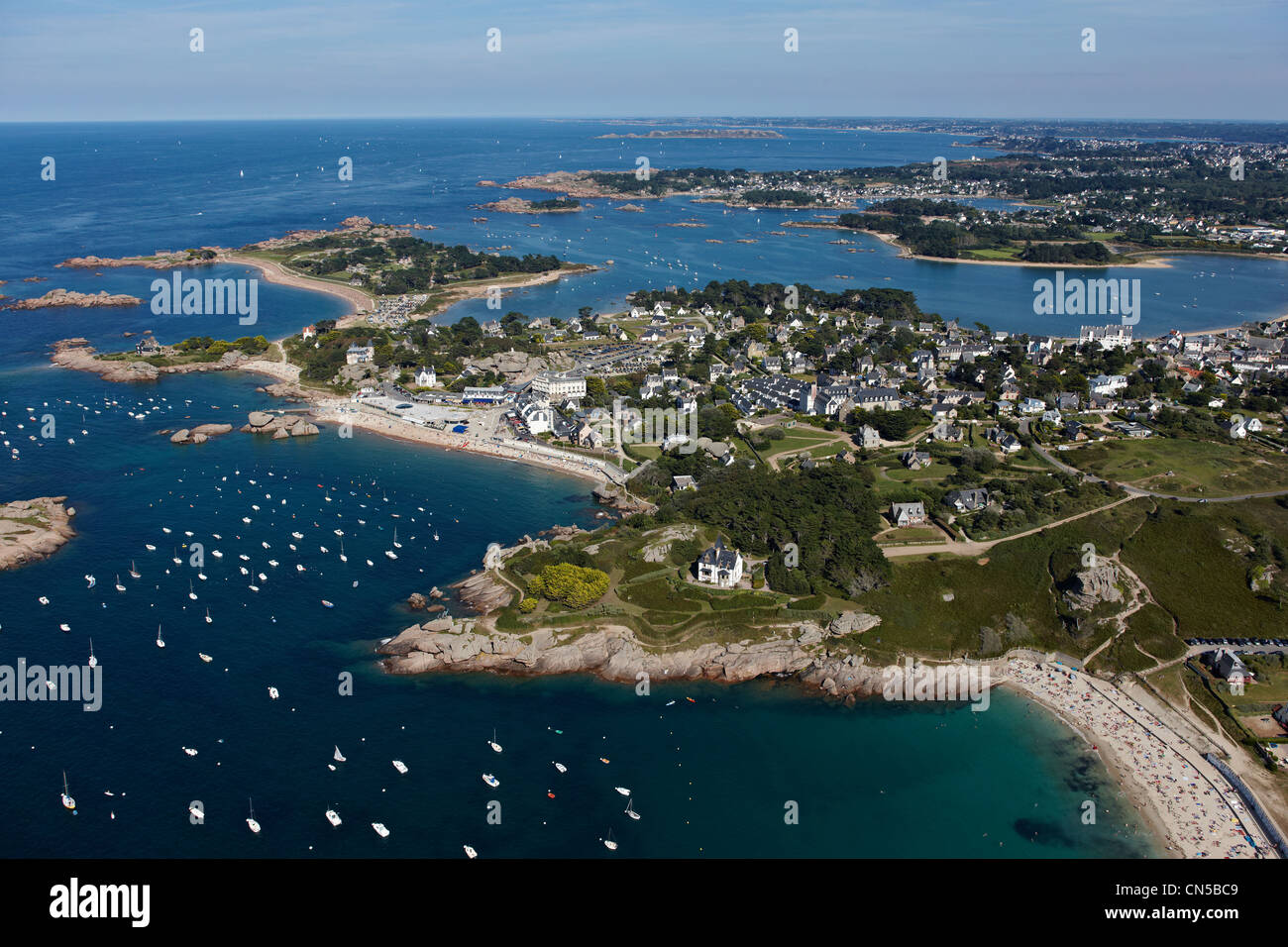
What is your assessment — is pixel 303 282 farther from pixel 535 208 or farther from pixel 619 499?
pixel 619 499

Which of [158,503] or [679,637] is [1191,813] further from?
[158,503]

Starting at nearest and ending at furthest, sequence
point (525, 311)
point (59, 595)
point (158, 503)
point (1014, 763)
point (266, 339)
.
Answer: point (1014, 763) → point (59, 595) → point (158, 503) → point (266, 339) → point (525, 311)

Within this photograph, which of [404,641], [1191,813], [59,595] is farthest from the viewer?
[59,595]

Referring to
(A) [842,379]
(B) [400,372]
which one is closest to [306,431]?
(B) [400,372]

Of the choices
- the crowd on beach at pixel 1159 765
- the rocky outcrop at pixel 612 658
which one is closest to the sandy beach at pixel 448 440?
the rocky outcrop at pixel 612 658

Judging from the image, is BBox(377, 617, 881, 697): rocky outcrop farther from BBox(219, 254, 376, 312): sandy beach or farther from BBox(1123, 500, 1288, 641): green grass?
BBox(219, 254, 376, 312): sandy beach

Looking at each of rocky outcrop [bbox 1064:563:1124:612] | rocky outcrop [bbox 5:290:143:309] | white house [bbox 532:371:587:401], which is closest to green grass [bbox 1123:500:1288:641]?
rocky outcrop [bbox 1064:563:1124:612]

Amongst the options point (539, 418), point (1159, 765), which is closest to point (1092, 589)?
point (1159, 765)
